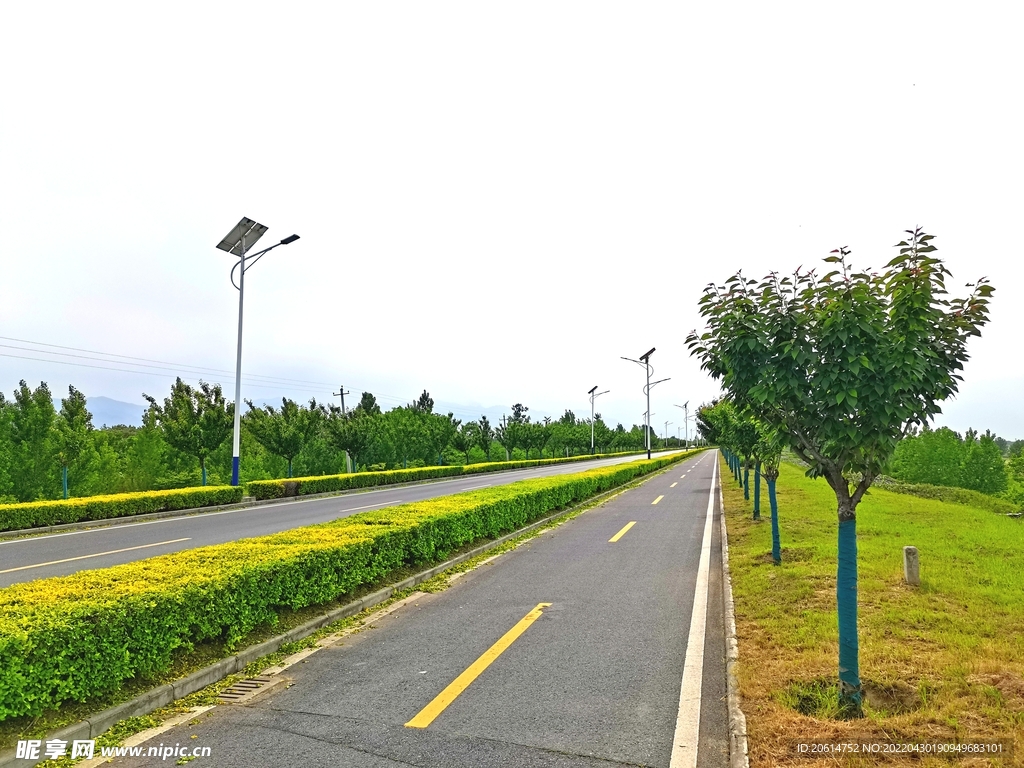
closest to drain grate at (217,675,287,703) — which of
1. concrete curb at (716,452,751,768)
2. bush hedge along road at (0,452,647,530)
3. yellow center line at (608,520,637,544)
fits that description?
concrete curb at (716,452,751,768)

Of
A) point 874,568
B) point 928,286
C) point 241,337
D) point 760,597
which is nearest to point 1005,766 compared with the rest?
point 928,286

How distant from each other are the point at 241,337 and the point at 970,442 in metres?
60.8

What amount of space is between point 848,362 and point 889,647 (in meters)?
3.02

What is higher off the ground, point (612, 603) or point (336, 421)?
point (336, 421)

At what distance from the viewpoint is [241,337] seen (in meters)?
22.2

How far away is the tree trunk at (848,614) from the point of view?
4258 mm

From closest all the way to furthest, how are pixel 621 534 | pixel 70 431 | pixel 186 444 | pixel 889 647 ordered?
pixel 889 647 → pixel 621 534 → pixel 70 431 → pixel 186 444

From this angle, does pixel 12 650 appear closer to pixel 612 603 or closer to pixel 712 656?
pixel 712 656

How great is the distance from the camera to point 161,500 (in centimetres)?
1858

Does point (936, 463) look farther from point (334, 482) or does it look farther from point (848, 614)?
point (848, 614)

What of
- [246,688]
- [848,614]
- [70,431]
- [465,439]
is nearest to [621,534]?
[848,614]

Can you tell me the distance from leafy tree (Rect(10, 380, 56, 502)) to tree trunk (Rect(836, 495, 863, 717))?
2433 centimetres

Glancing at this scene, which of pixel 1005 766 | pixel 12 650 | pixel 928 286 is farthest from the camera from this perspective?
pixel 928 286

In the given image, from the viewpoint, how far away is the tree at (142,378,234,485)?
958 inches
